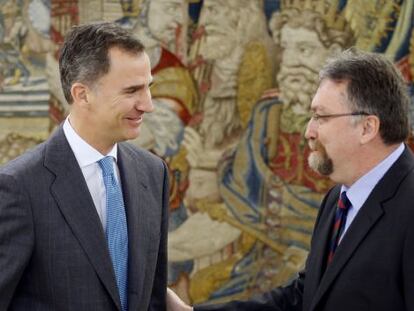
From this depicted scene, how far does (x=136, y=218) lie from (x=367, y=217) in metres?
0.95

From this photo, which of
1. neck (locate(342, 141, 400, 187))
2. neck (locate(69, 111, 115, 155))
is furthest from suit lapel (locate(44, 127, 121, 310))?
neck (locate(342, 141, 400, 187))

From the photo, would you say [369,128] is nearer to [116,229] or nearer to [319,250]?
[319,250]

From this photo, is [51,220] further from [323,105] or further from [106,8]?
[106,8]

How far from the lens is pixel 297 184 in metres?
7.20

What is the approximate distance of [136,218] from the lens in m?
3.67

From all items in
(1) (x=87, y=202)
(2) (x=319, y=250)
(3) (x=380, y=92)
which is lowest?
(2) (x=319, y=250)

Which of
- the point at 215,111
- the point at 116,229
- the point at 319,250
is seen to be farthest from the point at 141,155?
the point at 215,111

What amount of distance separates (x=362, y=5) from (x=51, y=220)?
4365 millimetres

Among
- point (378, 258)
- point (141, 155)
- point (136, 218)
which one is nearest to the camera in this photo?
point (378, 258)

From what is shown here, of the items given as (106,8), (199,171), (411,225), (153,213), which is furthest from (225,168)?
(411,225)

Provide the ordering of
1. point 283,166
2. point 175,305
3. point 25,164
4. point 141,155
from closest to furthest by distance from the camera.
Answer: point 25,164 < point 141,155 < point 175,305 < point 283,166

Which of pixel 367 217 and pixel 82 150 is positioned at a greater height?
pixel 82 150

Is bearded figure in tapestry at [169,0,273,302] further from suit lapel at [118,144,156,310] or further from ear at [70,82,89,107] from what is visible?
ear at [70,82,89,107]

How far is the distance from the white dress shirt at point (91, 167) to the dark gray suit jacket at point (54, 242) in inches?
1.5
